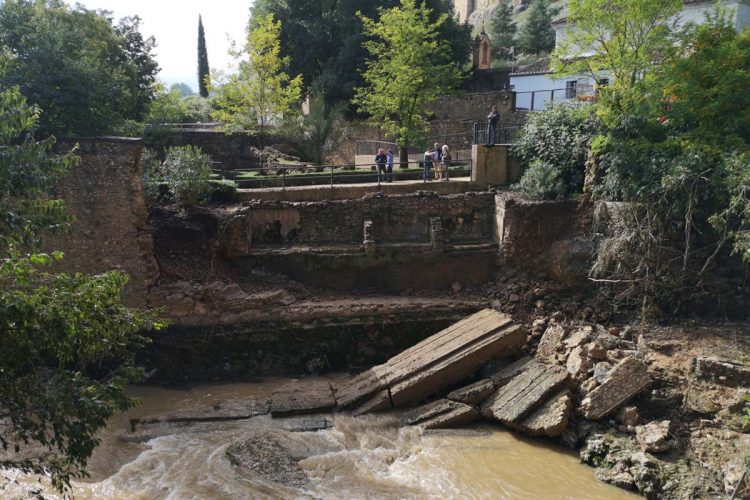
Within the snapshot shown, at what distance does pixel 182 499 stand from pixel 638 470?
7409mm

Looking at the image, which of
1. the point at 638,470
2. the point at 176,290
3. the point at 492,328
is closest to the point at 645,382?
the point at 638,470

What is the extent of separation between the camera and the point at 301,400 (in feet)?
38.0

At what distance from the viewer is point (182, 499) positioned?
859 centimetres

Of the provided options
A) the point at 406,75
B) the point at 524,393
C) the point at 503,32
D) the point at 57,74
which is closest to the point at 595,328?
the point at 524,393

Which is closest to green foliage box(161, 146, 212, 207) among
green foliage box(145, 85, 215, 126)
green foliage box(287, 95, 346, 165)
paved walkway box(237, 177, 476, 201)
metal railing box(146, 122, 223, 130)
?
paved walkway box(237, 177, 476, 201)

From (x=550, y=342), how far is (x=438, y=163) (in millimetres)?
7473

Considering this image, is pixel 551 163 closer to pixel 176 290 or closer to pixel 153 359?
pixel 176 290

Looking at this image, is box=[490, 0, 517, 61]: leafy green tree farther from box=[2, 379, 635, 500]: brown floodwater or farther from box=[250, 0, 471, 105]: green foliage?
box=[2, 379, 635, 500]: brown floodwater

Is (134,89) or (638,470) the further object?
(134,89)

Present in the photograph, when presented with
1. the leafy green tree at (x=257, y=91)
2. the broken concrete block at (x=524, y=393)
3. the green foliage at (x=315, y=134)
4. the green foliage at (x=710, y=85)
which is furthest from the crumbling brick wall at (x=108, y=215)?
the green foliage at (x=710, y=85)

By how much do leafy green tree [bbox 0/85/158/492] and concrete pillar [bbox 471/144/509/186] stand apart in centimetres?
1243

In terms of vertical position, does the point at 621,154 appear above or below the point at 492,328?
above

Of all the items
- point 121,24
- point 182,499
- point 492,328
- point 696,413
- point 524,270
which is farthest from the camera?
point 121,24

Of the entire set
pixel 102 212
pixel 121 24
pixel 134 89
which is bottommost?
pixel 102 212
